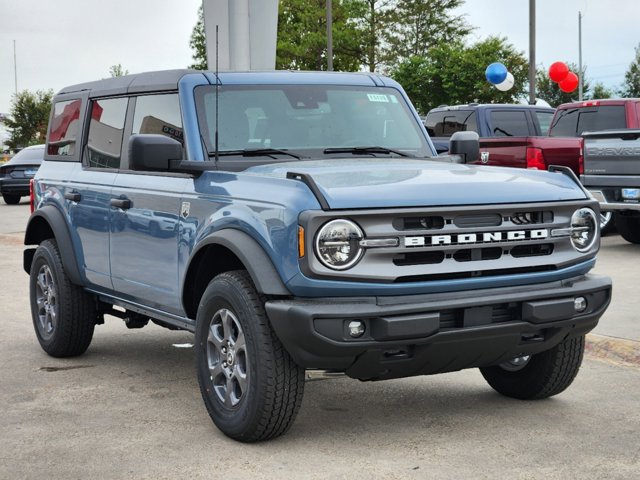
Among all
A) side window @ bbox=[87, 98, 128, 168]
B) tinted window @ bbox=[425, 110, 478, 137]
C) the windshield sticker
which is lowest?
side window @ bbox=[87, 98, 128, 168]

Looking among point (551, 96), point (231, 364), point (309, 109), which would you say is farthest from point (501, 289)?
point (551, 96)

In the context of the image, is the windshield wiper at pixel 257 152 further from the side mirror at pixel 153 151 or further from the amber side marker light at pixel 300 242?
the amber side marker light at pixel 300 242

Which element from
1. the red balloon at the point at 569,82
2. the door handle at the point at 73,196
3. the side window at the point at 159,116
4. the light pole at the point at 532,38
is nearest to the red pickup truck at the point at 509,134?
the light pole at the point at 532,38

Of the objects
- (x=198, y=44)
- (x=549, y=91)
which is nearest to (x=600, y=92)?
(x=549, y=91)

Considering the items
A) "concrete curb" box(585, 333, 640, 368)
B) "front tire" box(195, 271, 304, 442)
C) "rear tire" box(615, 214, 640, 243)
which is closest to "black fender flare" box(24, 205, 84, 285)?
"front tire" box(195, 271, 304, 442)

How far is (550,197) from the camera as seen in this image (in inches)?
216

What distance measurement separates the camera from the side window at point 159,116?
645 centimetres

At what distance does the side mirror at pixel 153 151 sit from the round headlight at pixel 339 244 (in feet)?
4.25

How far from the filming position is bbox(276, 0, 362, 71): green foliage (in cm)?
6894

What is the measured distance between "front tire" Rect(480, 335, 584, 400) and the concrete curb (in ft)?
4.71

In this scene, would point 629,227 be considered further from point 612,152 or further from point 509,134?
point 509,134

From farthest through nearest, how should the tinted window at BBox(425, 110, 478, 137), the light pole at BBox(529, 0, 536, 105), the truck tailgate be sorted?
the light pole at BBox(529, 0, 536, 105)
the tinted window at BBox(425, 110, 478, 137)
the truck tailgate

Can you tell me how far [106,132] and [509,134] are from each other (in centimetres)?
1261

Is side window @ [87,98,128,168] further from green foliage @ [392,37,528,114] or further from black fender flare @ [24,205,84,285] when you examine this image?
green foliage @ [392,37,528,114]
